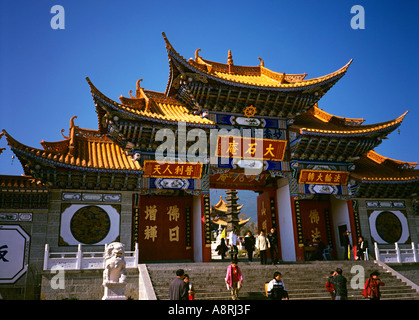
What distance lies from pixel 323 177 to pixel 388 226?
4.02m

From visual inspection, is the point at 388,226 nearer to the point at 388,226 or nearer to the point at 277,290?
the point at 388,226

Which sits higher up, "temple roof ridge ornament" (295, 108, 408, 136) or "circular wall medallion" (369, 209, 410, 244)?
"temple roof ridge ornament" (295, 108, 408, 136)

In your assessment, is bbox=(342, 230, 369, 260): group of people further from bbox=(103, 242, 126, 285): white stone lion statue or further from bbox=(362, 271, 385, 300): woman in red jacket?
bbox=(103, 242, 126, 285): white stone lion statue

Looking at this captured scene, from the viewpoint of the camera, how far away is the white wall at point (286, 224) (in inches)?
662

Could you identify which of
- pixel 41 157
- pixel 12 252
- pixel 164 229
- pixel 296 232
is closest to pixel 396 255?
pixel 296 232

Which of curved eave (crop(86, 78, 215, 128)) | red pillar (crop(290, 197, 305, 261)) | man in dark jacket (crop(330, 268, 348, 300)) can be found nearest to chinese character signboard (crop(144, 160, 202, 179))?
curved eave (crop(86, 78, 215, 128))

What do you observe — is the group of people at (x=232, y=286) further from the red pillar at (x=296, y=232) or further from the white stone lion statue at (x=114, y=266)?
the red pillar at (x=296, y=232)

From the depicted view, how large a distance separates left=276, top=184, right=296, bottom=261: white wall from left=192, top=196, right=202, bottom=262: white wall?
420cm

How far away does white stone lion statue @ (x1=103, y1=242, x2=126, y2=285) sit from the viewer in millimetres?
9148

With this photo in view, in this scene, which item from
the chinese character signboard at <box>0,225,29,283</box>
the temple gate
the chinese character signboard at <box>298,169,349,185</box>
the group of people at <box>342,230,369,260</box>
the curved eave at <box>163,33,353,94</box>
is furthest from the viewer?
the chinese character signboard at <box>298,169,349,185</box>

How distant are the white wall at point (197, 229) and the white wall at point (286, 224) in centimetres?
420

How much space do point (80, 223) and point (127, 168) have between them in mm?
2659

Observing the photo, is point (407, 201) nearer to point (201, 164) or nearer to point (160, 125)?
point (201, 164)

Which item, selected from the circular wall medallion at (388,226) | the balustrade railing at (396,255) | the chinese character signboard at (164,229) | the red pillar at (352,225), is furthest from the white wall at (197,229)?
the circular wall medallion at (388,226)
